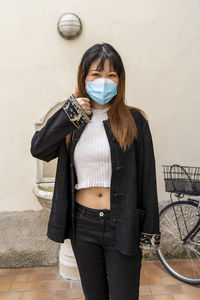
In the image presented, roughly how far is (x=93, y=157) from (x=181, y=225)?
7.00 feet

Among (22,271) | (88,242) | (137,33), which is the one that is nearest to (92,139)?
(88,242)

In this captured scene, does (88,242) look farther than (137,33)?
No

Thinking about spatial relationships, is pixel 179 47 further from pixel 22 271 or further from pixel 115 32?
pixel 22 271

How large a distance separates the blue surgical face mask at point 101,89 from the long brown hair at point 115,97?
49 millimetres

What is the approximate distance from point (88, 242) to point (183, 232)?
2.01 m

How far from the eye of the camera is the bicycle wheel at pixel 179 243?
287cm

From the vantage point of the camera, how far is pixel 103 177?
1.52 meters

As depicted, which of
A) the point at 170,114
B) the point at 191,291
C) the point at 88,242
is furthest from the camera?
the point at 170,114

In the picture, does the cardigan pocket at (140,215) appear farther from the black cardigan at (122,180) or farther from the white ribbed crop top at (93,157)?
the white ribbed crop top at (93,157)

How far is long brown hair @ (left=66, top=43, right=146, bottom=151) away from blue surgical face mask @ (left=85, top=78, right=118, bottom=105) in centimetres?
5

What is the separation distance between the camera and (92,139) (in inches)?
60.6

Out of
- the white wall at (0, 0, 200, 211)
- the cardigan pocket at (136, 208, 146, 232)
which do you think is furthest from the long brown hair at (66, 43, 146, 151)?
the white wall at (0, 0, 200, 211)

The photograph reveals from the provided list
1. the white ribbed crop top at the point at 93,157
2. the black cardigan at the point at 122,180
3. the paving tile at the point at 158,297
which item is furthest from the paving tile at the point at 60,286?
the white ribbed crop top at the point at 93,157

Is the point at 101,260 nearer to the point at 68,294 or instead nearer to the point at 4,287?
the point at 68,294
